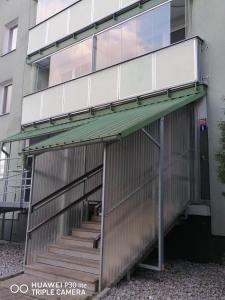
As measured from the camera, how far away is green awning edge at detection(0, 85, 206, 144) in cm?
990

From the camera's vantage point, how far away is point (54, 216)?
30.7 ft

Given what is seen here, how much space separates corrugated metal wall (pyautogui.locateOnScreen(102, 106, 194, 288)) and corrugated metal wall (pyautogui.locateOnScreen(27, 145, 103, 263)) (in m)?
2.83

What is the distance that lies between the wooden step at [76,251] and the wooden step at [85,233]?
1.79 feet

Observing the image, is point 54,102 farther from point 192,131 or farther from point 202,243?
point 202,243

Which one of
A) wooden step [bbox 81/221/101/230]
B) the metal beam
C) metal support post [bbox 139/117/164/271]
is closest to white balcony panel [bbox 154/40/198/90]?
metal support post [bbox 139/117/164/271]

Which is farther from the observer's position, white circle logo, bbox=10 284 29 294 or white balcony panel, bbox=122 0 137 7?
white balcony panel, bbox=122 0 137 7

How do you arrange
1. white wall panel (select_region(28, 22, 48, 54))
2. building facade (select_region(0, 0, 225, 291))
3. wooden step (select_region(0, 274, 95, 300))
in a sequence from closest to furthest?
wooden step (select_region(0, 274, 95, 300)), building facade (select_region(0, 0, 225, 291)), white wall panel (select_region(28, 22, 48, 54))

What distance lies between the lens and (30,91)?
1545cm

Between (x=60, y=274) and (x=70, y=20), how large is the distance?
9.90 metres

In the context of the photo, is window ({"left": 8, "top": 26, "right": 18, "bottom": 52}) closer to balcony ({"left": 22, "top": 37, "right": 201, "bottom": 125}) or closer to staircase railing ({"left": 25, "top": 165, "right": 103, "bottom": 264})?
balcony ({"left": 22, "top": 37, "right": 201, "bottom": 125})

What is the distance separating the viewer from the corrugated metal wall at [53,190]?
936 cm

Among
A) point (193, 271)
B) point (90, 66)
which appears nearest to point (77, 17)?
point (90, 66)

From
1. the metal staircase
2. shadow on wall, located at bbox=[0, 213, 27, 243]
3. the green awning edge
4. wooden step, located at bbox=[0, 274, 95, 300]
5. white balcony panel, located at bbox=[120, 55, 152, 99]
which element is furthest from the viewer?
shadow on wall, located at bbox=[0, 213, 27, 243]

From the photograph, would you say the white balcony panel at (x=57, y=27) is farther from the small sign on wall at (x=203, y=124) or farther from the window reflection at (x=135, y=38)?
the small sign on wall at (x=203, y=124)
